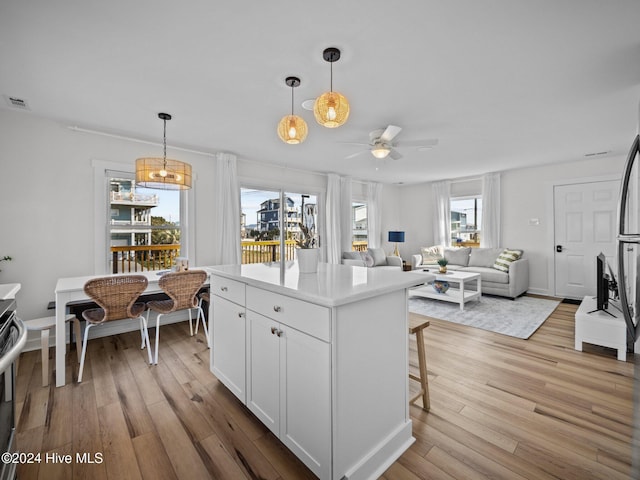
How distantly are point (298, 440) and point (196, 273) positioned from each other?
196cm

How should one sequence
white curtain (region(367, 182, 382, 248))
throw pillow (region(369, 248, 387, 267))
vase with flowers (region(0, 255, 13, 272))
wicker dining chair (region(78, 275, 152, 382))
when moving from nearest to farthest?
wicker dining chair (region(78, 275, 152, 382)), vase with flowers (region(0, 255, 13, 272)), throw pillow (region(369, 248, 387, 267)), white curtain (region(367, 182, 382, 248))

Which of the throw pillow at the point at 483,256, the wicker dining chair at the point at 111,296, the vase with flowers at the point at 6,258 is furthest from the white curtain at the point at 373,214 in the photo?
the vase with flowers at the point at 6,258

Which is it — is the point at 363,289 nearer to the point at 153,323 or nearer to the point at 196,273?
the point at 196,273

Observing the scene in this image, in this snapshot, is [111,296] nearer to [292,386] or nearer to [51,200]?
[51,200]

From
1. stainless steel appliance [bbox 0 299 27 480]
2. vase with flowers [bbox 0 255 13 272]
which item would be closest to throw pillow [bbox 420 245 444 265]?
stainless steel appliance [bbox 0 299 27 480]

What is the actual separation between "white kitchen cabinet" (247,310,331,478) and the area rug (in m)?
2.95

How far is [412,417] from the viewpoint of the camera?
73.0 inches

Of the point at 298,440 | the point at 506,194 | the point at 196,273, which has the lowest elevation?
the point at 298,440

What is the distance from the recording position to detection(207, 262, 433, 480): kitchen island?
4.07ft

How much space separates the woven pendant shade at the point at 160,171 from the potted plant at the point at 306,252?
1.79 metres

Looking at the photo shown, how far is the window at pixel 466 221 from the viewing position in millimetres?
6530

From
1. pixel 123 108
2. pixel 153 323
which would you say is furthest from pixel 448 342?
pixel 123 108

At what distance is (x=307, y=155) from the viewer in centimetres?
455

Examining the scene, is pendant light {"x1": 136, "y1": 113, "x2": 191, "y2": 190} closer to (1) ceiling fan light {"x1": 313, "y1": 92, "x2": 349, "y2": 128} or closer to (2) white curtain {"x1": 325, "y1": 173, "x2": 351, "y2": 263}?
(1) ceiling fan light {"x1": 313, "y1": 92, "x2": 349, "y2": 128}
